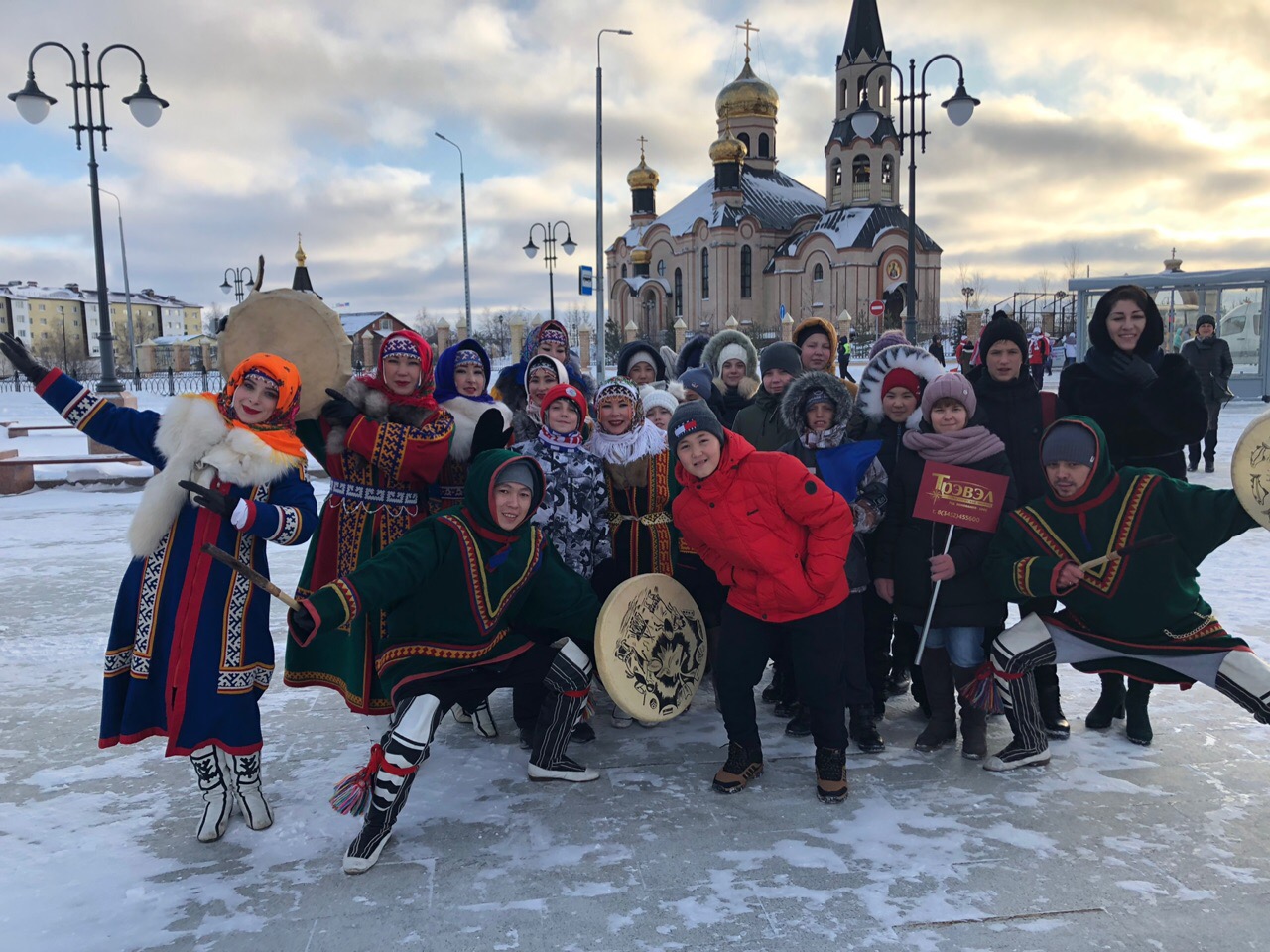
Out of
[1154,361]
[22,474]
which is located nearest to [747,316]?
[22,474]

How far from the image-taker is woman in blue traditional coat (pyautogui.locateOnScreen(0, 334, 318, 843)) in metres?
3.16

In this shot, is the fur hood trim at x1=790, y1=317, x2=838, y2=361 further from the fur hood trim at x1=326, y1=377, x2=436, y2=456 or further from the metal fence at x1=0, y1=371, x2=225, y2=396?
the metal fence at x1=0, y1=371, x2=225, y2=396

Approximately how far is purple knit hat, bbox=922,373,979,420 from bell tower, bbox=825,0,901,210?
45.4 meters

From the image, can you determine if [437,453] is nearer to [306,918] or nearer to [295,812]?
[295,812]

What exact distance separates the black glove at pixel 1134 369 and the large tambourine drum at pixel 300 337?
3.60 metres

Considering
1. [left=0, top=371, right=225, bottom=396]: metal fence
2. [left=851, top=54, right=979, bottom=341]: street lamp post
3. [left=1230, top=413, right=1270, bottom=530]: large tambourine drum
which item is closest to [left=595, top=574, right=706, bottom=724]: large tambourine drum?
[left=1230, top=413, right=1270, bottom=530]: large tambourine drum

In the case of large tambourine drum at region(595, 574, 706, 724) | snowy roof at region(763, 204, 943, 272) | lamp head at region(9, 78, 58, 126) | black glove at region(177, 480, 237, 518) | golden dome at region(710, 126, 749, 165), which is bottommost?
large tambourine drum at region(595, 574, 706, 724)

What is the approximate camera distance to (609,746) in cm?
421

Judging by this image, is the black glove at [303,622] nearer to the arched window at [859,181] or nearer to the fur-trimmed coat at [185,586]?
the fur-trimmed coat at [185,586]

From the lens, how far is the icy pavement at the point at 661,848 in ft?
9.11

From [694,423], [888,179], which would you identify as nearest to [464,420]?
[694,423]

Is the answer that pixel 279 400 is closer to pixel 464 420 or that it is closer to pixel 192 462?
pixel 192 462

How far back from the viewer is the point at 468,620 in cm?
345

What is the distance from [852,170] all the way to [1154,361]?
151ft
